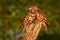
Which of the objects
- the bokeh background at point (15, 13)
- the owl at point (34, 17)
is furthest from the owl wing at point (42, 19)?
the bokeh background at point (15, 13)

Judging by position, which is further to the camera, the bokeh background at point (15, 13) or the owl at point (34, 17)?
the bokeh background at point (15, 13)

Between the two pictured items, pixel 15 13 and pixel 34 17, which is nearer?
pixel 34 17

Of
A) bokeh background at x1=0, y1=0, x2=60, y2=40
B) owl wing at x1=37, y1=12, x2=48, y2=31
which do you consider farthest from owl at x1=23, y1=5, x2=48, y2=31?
bokeh background at x1=0, y1=0, x2=60, y2=40

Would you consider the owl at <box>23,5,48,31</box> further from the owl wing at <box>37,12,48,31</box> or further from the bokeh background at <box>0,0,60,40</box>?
the bokeh background at <box>0,0,60,40</box>

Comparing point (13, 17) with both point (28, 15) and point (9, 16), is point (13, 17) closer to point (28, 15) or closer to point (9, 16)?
point (9, 16)

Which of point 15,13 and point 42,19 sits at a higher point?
point 42,19

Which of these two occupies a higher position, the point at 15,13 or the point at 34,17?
the point at 34,17

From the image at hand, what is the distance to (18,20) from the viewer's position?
3.36m

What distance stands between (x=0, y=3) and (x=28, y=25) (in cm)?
254

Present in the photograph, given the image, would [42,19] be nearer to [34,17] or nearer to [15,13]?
[34,17]

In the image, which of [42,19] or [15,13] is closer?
[42,19]

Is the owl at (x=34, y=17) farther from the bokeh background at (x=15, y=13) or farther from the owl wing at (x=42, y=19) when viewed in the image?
the bokeh background at (x=15, y=13)

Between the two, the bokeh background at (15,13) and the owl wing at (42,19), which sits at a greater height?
the owl wing at (42,19)

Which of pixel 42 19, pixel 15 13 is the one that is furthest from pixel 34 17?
pixel 15 13
